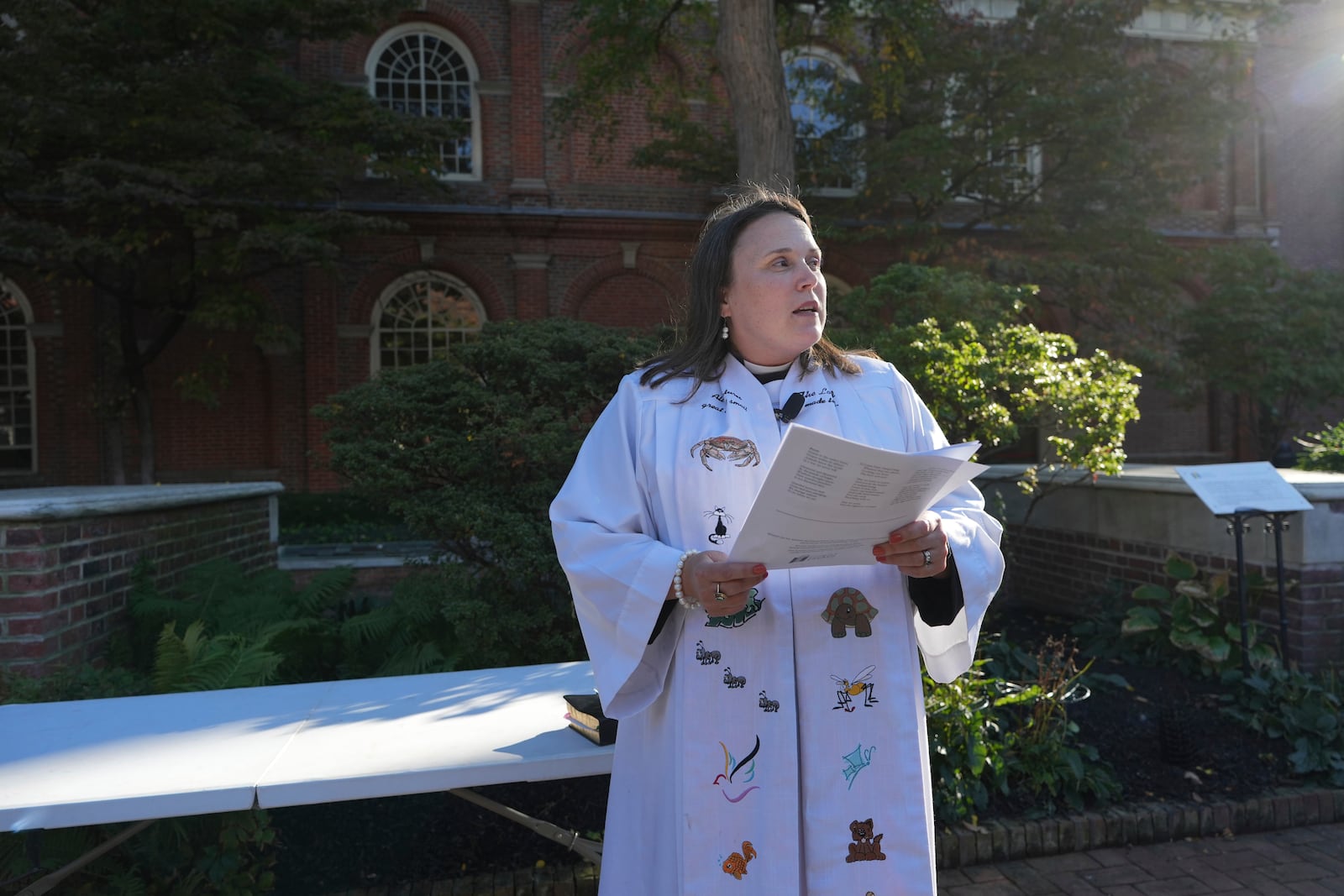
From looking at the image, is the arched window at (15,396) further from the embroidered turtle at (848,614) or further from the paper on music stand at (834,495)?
the paper on music stand at (834,495)

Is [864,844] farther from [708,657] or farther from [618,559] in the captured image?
[618,559]

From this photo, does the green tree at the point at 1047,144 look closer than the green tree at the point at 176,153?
No

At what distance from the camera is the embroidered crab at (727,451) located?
2027mm

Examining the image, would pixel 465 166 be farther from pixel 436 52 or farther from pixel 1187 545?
pixel 1187 545

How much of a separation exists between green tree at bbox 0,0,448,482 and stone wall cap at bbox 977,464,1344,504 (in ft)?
33.4

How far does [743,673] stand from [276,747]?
4.65 ft

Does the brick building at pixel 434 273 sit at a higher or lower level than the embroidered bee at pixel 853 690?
higher

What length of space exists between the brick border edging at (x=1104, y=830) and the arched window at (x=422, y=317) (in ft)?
48.8

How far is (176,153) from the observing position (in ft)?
41.4

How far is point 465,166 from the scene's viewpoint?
17.8 meters

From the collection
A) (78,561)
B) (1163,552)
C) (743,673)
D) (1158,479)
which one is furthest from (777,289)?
(1163,552)

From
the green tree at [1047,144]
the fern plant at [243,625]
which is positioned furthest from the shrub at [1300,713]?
the green tree at [1047,144]

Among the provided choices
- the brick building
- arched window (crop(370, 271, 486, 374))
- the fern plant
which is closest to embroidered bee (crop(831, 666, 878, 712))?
the fern plant

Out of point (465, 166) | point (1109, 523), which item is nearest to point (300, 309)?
point (465, 166)
